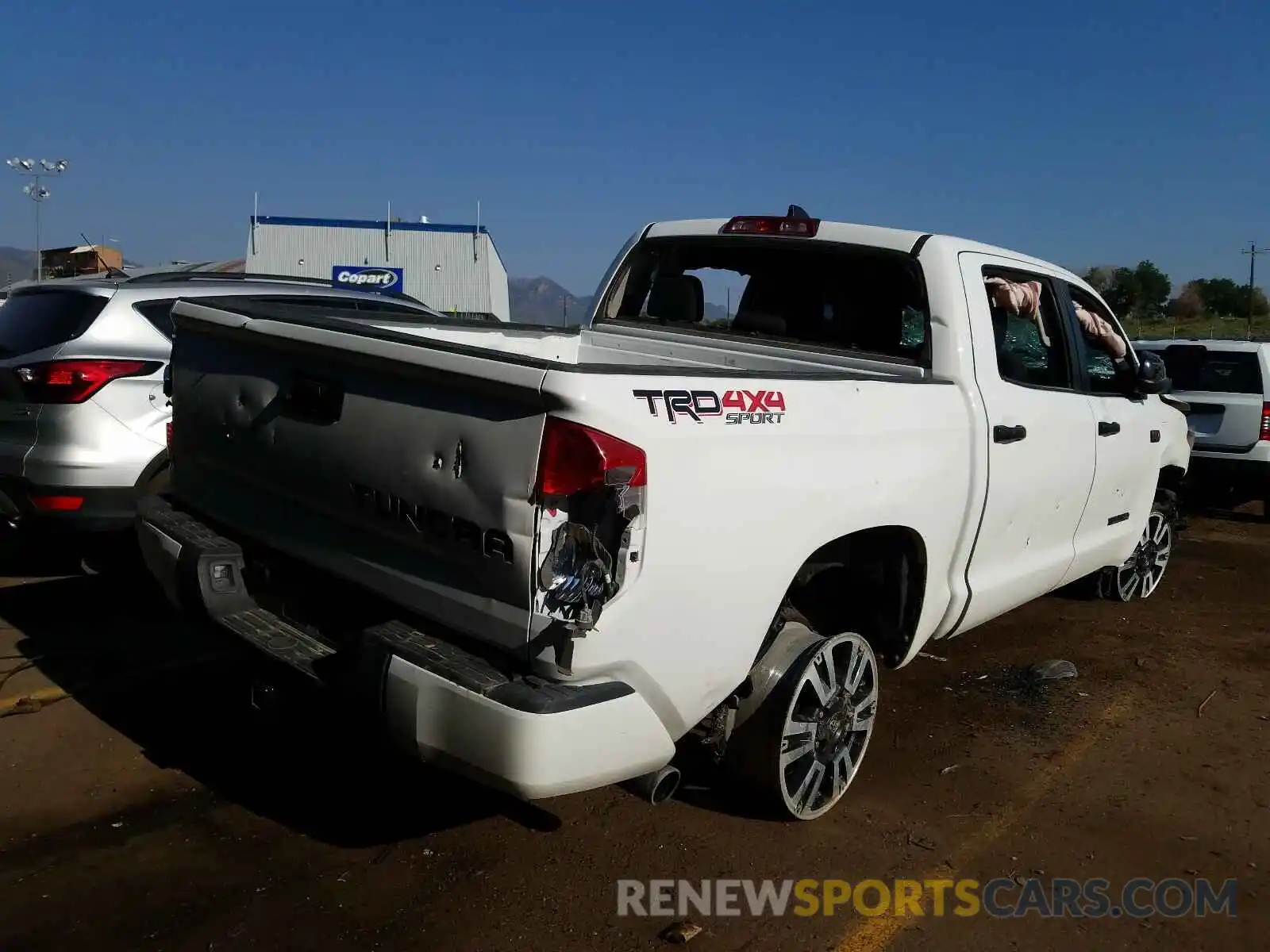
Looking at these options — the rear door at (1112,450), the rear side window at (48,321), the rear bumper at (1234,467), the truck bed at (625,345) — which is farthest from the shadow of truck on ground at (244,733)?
the rear bumper at (1234,467)

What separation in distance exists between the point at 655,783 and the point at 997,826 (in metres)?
1.54

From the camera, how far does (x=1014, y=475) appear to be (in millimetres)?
4285

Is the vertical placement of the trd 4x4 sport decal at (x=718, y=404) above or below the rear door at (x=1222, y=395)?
above

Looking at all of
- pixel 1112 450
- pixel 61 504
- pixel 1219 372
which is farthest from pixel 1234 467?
pixel 61 504

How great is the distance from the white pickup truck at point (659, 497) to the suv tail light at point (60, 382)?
1.71 metres

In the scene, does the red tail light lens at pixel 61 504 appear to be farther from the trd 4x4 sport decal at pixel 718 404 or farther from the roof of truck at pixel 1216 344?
the roof of truck at pixel 1216 344

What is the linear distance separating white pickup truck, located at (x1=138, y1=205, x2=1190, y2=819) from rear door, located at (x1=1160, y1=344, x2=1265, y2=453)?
5.77 meters

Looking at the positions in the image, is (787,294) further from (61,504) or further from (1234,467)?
(1234,467)

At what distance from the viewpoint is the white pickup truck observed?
2.60 meters

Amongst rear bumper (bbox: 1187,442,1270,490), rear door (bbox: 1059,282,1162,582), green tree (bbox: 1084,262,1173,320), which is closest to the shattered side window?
rear door (bbox: 1059,282,1162,582)

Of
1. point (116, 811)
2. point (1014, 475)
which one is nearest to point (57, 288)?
point (116, 811)

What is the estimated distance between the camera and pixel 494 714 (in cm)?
252

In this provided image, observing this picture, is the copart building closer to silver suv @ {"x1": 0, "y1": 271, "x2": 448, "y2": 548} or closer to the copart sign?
the copart sign

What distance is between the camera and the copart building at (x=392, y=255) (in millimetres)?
44062
